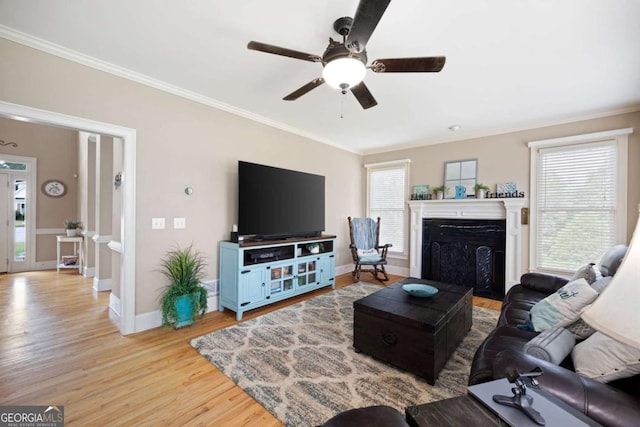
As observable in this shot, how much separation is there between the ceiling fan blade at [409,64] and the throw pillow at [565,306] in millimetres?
1623

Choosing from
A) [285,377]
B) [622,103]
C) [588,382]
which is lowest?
[285,377]

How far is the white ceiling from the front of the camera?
1.76m

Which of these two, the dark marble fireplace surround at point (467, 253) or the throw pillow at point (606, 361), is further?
the dark marble fireplace surround at point (467, 253)

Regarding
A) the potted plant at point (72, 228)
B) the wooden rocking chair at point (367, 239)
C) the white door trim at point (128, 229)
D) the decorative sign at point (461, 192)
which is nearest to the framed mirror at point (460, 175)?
the decorative sign at point (461, 192)

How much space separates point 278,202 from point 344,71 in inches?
87.6

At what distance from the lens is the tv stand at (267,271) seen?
3047 millimetres

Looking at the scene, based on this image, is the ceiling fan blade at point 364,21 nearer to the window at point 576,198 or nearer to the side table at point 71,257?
the window at point 576,198

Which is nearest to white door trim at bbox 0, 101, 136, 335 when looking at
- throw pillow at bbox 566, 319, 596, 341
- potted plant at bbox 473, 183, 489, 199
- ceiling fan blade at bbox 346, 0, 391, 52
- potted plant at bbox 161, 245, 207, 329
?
potted plant at bbox 161, 245, 207, 329

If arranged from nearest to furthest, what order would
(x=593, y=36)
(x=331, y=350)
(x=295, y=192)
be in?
(x=593, y=36), (x=331, y=350), (x=295, y=192)

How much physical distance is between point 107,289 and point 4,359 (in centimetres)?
203

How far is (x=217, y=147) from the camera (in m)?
3.29

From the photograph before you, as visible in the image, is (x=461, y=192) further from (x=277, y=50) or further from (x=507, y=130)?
(x=277, y=50)

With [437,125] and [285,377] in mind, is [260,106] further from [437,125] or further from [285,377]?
[285,377]

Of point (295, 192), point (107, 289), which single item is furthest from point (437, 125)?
point (107, 289)
